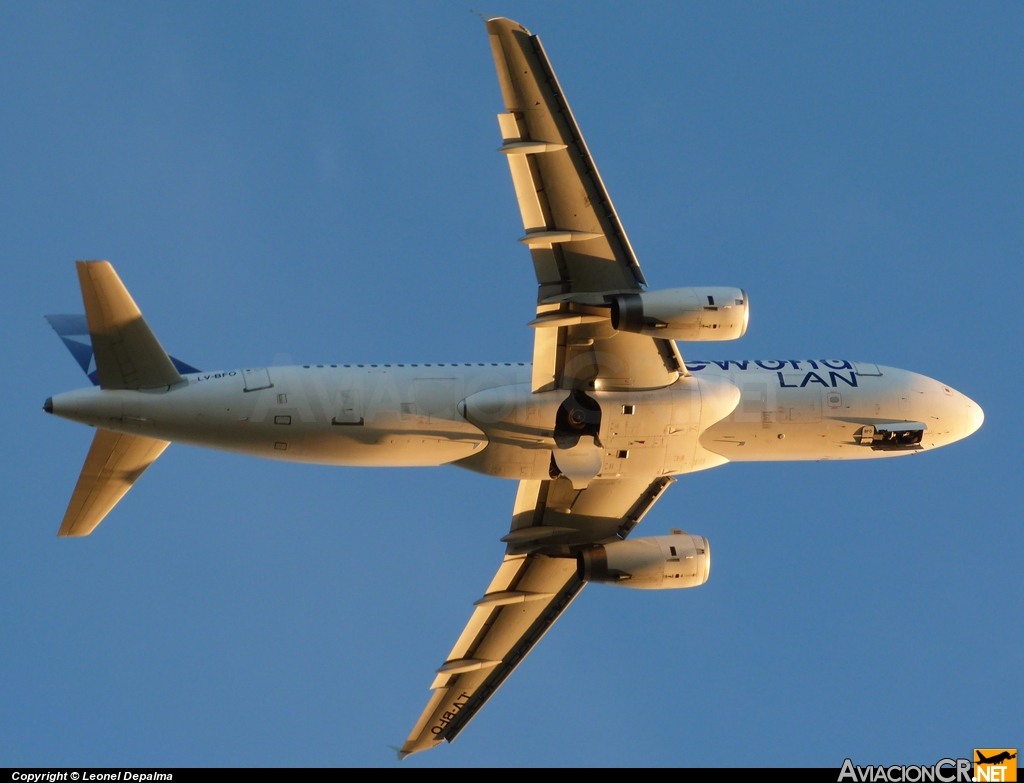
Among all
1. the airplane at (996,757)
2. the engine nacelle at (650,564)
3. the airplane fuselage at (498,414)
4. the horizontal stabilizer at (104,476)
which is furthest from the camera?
the engine nacelle at (650,564)

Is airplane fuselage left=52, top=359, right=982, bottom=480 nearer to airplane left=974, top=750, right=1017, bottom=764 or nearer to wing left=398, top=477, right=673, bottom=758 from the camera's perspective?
wing left=398, top=477, right=673, bottom=758

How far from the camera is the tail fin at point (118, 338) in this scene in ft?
93.6

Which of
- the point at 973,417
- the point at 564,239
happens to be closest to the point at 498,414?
the point at 564,239

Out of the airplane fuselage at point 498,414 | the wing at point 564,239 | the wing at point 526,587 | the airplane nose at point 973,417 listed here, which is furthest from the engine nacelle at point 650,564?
the airplane nose at point 973,417

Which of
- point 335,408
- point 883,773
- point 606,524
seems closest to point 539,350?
point 335,408

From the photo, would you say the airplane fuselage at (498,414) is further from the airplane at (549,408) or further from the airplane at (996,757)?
the airplane at (996,757)

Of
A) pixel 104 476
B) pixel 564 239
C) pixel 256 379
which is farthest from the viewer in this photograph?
pixel 104 476

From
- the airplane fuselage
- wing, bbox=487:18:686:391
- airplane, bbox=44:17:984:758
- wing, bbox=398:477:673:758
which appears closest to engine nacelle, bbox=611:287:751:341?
airplane, bbox=44:17:984:758

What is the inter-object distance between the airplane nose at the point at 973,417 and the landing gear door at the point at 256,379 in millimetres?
20310

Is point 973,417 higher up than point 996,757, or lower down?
higher up

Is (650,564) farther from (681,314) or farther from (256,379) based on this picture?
(256,379)

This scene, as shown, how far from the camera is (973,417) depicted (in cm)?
3528

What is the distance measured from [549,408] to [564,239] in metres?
5.33

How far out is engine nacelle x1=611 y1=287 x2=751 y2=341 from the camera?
28250 millimetres
